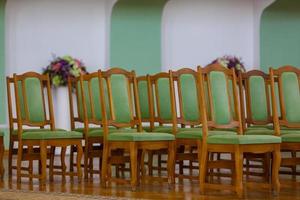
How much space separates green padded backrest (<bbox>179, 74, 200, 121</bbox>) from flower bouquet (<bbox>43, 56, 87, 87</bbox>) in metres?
4.33

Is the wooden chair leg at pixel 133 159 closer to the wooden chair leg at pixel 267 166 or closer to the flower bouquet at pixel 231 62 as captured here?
the wooden chair leg at pixel 267 166

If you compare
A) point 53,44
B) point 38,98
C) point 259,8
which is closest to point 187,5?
point 259,8

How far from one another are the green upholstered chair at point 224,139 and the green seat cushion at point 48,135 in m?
1.35

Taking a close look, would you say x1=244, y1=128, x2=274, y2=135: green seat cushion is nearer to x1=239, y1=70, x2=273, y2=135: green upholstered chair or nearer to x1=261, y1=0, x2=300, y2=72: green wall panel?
x1=239, y1=70, x2=273, y2=135: green upholstered chair

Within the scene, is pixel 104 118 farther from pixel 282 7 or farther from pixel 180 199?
pixel 282 7

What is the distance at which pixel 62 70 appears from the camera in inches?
426

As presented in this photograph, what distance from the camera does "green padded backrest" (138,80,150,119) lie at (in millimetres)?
7469

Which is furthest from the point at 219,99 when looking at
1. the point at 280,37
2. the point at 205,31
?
the point at 280,37

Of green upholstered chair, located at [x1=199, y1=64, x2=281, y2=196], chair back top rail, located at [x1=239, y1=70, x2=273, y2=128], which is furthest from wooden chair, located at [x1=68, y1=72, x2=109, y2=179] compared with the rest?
chair back top rail, located at [x1=239, y1=70, x2=273, y2=128]

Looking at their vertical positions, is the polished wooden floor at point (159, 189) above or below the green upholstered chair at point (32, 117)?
below

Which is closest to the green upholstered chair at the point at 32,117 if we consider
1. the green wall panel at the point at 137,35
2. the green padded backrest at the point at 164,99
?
the green padded backrest at the point at 164,99

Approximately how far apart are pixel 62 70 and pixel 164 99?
383 centimetres

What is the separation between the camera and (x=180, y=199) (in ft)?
17.7

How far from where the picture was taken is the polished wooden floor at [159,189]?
562 centimetres
